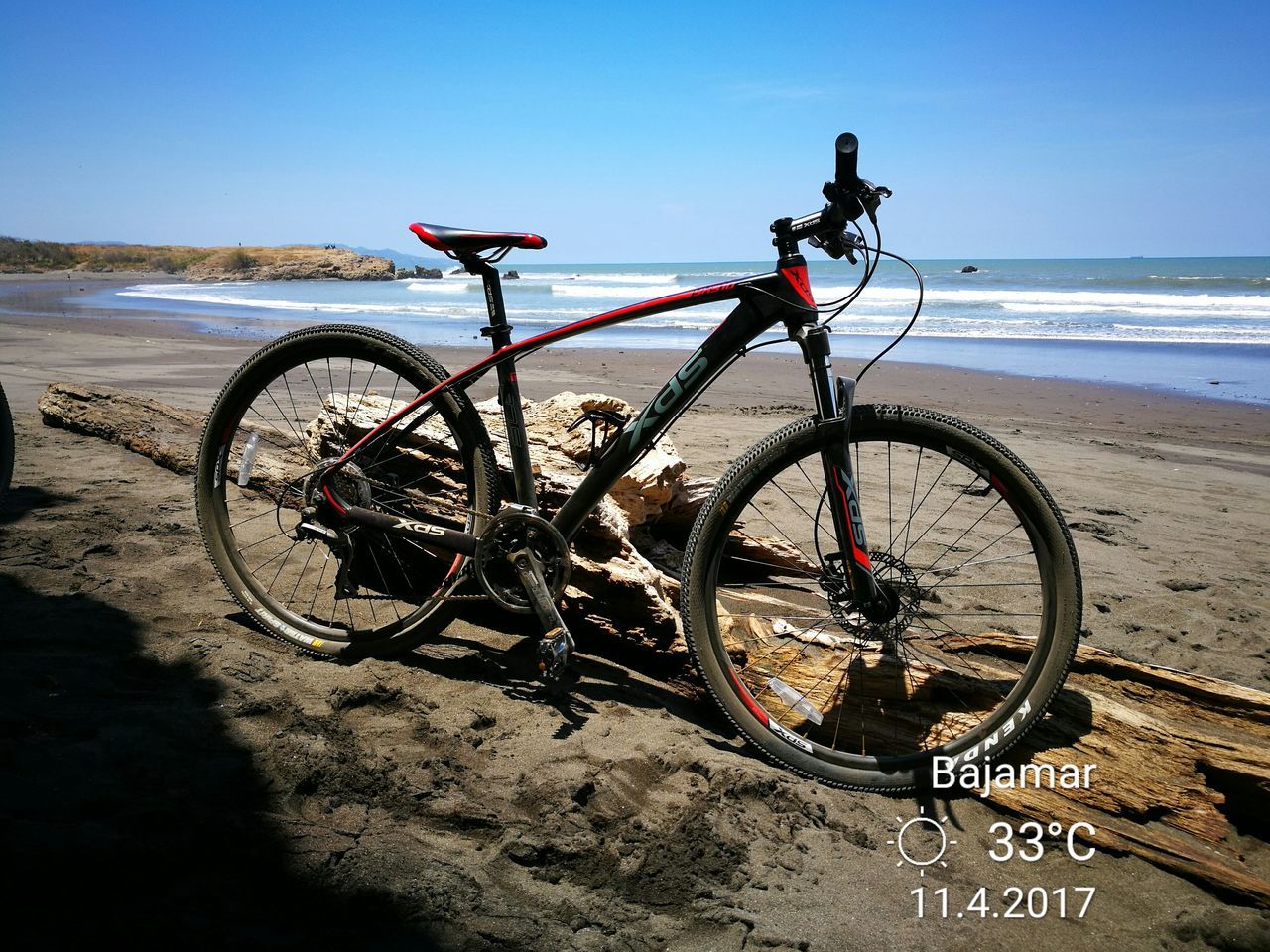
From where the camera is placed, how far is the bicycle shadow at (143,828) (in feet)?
4.82

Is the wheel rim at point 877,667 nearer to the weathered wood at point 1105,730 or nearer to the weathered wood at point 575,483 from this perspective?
the weathered wood at point 1105,730

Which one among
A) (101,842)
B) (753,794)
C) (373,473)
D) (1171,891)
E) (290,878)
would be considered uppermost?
(373,473)

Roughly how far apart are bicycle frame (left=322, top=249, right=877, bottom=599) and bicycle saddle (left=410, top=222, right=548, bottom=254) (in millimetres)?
72

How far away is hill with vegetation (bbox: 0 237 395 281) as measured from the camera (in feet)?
183

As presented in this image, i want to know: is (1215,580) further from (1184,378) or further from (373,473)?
(1184,378)

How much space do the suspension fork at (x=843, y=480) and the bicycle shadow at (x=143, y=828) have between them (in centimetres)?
162

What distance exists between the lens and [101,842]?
1.61m

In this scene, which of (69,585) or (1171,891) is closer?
(1171,891)

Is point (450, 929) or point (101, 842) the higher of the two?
point (101, 842)

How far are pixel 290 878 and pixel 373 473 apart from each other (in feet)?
6.22

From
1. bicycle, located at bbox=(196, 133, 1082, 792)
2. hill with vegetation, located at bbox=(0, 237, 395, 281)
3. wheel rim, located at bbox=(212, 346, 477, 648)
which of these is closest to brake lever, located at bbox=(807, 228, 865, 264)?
bicycle, located at bbox=(196, 133, 1082, 792)

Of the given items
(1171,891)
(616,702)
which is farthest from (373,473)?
(1171,891)

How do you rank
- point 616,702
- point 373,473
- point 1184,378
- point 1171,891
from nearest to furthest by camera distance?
point 1171,891 < point 616,702 < point 373,473 < point 1184,378

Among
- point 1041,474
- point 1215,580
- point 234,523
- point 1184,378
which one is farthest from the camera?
point 1184,378
